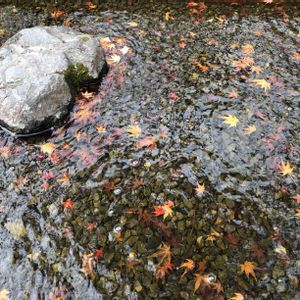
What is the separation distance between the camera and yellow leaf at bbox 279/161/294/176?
4.94 metres

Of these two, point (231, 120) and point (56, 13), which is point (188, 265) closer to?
point (231, 120)

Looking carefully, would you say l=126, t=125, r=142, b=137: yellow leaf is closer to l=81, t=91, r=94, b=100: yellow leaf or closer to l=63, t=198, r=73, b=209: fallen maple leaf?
l=81, t=91, r=94, b=100: yellow leaf

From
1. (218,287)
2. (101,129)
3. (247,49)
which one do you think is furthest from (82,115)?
(247,49)

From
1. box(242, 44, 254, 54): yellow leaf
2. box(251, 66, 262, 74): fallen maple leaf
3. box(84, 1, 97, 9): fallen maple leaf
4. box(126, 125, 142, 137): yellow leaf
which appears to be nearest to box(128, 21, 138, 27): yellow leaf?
box(84, 1, 97, 9): fallen maple leaf

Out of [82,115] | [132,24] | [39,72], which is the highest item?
[39,72]

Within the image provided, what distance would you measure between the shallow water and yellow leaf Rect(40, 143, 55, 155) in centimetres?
2

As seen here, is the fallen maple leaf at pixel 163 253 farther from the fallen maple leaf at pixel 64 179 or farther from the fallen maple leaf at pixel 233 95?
the fallen maple leaf at pixel 233 95

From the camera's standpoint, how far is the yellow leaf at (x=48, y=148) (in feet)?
17.3

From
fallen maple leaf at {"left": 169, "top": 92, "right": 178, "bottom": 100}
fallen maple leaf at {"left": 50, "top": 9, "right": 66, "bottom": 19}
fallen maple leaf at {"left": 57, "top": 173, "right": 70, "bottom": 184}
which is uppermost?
fallen maple leaf at {"left": 50, "top": 9, "right": 66, "bottom": 19}

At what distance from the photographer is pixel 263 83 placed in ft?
20.2

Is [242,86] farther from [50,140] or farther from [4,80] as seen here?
[4,80]

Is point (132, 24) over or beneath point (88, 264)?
over

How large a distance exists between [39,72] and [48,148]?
1.21 meters

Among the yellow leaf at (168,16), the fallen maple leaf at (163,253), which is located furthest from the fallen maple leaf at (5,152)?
the yellow leaf at (168,16)
